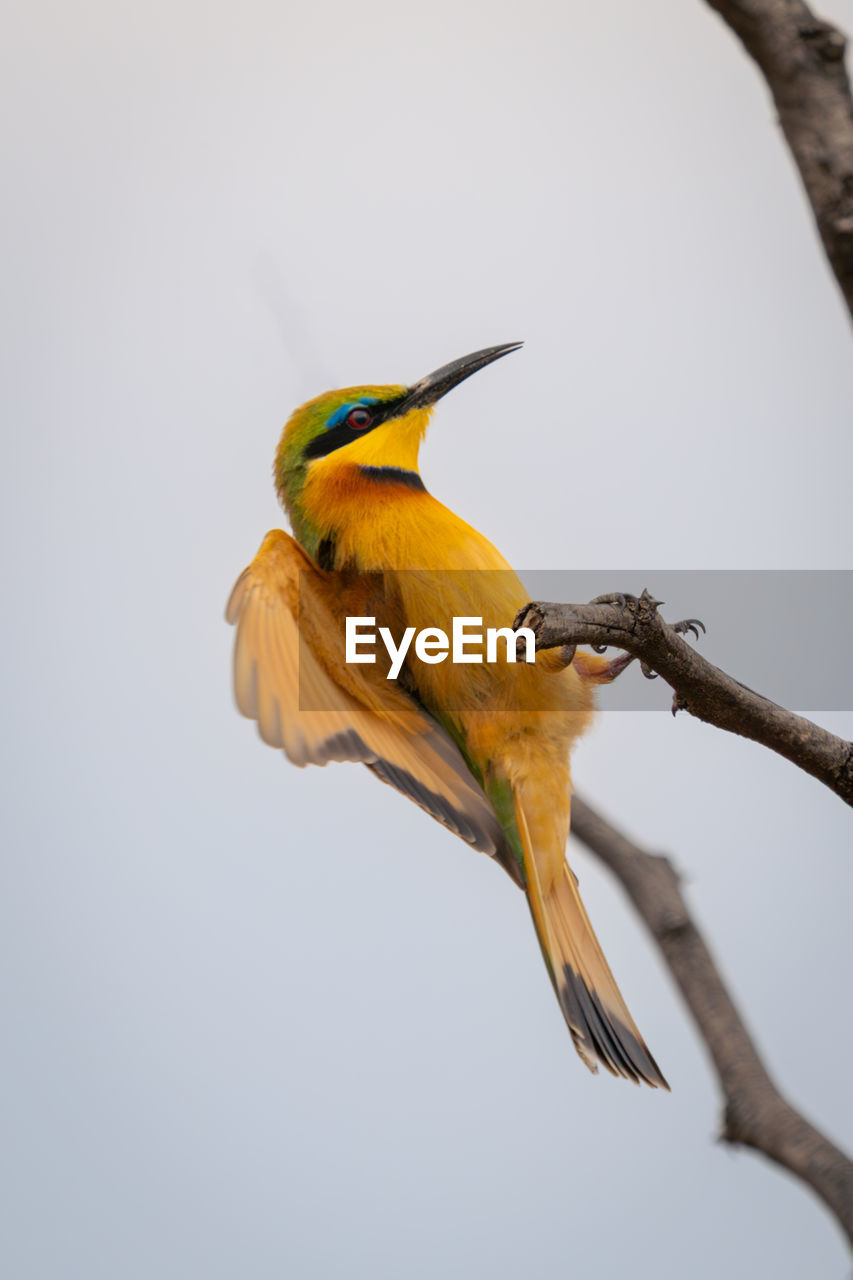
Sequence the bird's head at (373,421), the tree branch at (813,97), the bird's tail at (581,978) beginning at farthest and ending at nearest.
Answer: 1. the bird's head at (373,421)
2. the bird's tail at (581,978)
3. the tree branch at (813,97)

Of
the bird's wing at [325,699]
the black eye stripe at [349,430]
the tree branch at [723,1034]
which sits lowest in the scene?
the tree branch at [723,1034]

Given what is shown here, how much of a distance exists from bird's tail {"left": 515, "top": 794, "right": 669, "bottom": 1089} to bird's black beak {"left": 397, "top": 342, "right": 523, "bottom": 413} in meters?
0.39

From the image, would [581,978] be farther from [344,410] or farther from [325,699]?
[344,410]

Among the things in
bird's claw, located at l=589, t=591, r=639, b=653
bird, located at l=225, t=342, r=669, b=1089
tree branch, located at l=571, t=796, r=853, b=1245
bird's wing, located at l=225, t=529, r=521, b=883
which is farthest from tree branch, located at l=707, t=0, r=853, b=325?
tree branch, located at l=571, t=796, r=853, b=1245

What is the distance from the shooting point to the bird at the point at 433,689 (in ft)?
3.35

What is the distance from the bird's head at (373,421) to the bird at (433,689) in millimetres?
12

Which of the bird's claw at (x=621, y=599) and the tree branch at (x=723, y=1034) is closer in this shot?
the bird's claw at (x=621, y=599)

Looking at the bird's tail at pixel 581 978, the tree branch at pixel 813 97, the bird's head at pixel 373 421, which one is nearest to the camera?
the tree branch at pixel 813 97

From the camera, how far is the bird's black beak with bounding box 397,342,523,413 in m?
1.13

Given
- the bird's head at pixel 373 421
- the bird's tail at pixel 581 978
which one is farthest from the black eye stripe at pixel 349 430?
the bird's tail at pixel 581 978

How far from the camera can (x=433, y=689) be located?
1.08 metres

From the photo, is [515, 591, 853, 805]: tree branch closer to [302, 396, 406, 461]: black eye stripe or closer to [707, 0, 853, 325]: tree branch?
[707, 0, 853, 325]: tree branch

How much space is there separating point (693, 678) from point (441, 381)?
0.45m
